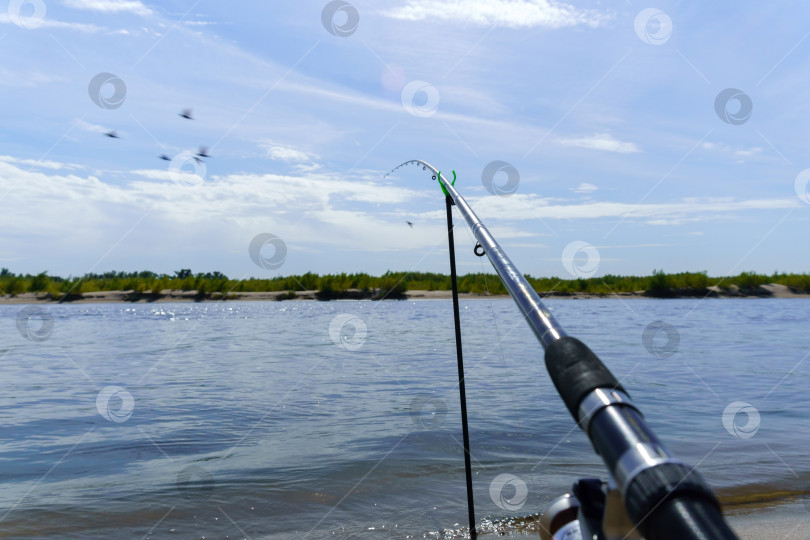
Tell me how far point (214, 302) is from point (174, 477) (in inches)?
1865

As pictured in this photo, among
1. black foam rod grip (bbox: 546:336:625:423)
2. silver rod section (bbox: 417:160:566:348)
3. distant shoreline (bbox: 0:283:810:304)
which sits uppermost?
distant shoreline (bbox: 0:283:810:304)

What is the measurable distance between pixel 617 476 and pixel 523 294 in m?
0.65

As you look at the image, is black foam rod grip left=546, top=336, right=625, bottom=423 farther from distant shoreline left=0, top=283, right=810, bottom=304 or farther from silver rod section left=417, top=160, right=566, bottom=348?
distant shoreline left=0, top=283, right=810, bottom=304

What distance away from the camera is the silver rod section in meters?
1.29

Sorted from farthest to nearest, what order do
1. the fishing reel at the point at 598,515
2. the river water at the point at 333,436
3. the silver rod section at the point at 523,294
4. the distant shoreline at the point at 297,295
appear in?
the distant shoreline at the point at 297,295 → the river water at the point at 333,436 → the silver rod section at the point at 523,294 → the fishing reel at the point at 598,515

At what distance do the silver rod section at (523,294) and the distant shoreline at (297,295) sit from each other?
4400cm

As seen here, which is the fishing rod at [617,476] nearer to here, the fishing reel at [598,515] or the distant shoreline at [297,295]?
the fishing reel at [598,515]

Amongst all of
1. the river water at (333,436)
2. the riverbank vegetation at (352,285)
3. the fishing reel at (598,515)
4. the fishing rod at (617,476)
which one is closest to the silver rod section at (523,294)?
the fishing rod at (617,476)

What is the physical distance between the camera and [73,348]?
18031 mm

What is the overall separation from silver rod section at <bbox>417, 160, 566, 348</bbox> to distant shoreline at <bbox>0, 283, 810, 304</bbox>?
44.0m

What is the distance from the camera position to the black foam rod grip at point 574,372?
104cm

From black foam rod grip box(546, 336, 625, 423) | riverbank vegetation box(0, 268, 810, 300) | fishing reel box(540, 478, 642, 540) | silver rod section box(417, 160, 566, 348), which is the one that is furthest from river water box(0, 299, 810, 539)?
riverbank vegetation box(0, 268, 810, 300)

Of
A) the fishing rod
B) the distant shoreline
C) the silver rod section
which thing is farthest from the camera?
the distant shoreline

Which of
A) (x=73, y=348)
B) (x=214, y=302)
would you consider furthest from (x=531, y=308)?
(x=214, y=302)
